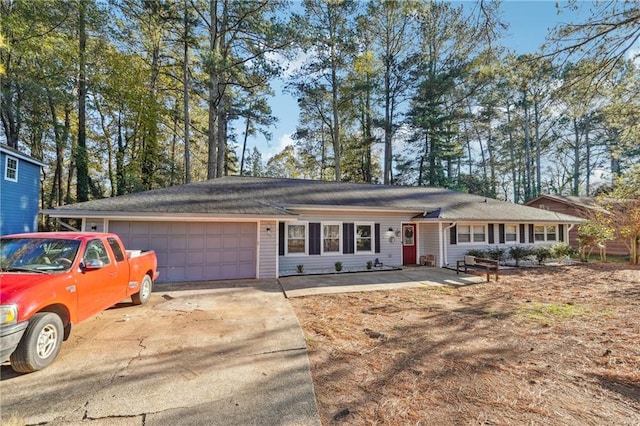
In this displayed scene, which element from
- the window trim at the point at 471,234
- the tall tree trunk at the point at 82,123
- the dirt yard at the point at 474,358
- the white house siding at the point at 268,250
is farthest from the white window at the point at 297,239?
the tall tree trunk at the point at 82,123

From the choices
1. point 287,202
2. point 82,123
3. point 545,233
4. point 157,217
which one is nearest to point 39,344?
point 157,217

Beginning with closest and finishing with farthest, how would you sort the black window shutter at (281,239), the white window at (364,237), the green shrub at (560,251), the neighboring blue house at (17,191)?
the black window shutter at (281,239) → the neighboring blue house at (17,191) → the white window at (364,237) → the green shrub at (560,251)

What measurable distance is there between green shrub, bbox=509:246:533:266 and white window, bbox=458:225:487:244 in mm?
1431

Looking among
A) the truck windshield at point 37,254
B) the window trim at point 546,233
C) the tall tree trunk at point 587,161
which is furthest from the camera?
the tall tree trunk at point 587,161

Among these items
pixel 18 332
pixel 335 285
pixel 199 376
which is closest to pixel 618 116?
pixel 335 285

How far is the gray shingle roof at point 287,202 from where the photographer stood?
Result: 8.40 meters

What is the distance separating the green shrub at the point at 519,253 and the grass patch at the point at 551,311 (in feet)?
22.7

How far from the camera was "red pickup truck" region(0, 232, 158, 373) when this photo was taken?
127 inches

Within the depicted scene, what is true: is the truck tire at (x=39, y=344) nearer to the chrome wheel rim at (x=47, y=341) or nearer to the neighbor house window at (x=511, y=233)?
the chrome wheel rim at (x=47, y=341)

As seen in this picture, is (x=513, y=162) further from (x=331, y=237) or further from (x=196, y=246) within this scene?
(x=196, y=246)

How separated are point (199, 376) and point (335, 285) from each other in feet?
18.9

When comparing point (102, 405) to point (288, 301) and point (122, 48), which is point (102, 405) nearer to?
point (288, 301)

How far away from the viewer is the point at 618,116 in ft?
29.4

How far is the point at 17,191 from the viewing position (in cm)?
1227
